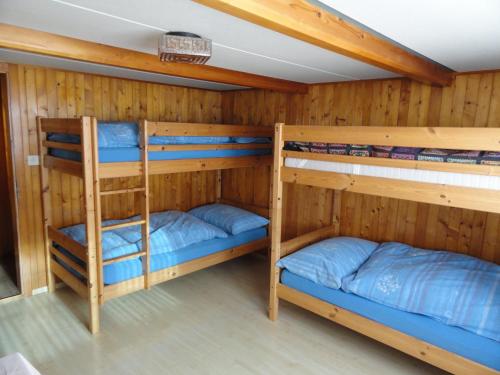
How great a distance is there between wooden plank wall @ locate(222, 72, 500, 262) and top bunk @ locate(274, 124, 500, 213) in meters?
0.96

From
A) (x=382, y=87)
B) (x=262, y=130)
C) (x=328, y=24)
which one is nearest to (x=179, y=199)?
(x=262, y=130)

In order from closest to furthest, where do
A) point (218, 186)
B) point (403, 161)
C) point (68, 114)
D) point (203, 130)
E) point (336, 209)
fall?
point (403, 161), point (203, 130), point (68, 114), point (336, 209), point (218, 186)

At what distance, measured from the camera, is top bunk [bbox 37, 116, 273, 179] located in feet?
8.96

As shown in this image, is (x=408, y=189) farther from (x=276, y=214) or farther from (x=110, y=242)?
(x=110, y=242)

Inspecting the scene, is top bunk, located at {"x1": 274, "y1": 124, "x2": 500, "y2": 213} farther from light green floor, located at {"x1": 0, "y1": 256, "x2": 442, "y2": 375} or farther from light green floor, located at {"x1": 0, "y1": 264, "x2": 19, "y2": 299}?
light green floor, located at {"x1": 0, "y1": 264, "x2": 19, "y2": 299}

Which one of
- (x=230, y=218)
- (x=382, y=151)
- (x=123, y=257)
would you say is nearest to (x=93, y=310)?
(x=123, y=257)

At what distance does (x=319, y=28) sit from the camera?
1536mm

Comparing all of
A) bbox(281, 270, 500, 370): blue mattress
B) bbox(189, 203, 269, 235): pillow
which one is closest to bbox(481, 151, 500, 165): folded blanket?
bbox(281, 270, 500, 370): blue mattress

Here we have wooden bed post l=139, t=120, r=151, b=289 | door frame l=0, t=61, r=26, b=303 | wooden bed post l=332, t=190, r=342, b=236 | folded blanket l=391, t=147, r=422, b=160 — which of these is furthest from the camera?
wooden bed post l=332, t=190, r=342, b=236

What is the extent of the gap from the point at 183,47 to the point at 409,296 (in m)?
2.06

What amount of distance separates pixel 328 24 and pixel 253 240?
284 cm

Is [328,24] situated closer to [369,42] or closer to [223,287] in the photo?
[369,42]

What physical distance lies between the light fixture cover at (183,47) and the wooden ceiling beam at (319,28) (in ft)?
1.80

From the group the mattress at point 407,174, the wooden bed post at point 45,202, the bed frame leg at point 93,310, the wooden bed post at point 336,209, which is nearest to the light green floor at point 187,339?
the bed frame leg at point 93,310
